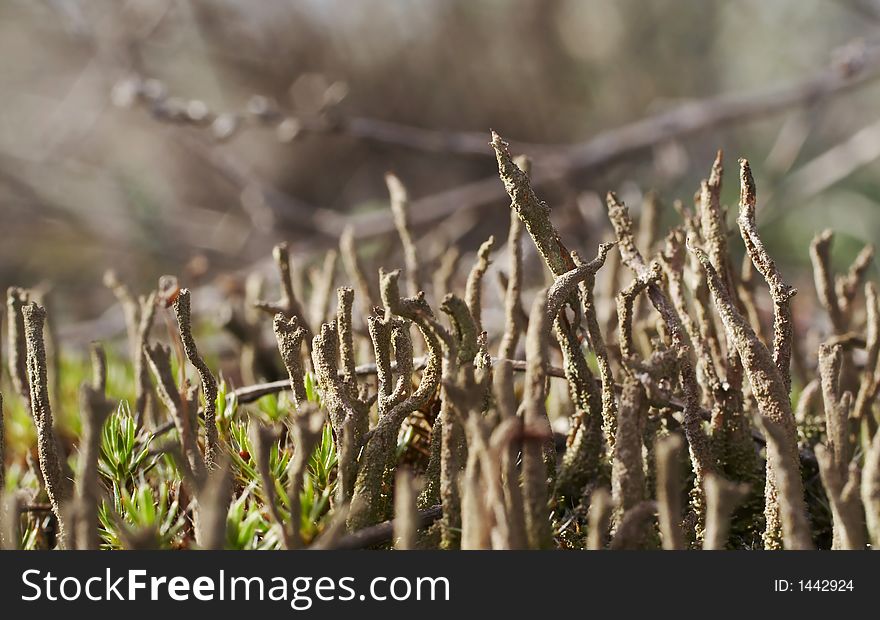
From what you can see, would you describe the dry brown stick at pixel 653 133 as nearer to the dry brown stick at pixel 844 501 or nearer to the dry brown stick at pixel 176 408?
the dry brown stick at pixel 176 408

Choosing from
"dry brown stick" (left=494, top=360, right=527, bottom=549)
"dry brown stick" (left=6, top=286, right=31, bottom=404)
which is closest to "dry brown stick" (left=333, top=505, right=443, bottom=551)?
"dry brown stick" (left=494, top=360, right=527, bottom=549)

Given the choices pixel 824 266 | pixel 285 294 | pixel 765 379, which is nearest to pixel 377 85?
pixel 285 294

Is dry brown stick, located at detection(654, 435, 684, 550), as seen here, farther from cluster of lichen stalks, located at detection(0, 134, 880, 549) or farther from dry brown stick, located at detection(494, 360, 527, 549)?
dry brown stick, located at detection(494, 360, 527, 549)

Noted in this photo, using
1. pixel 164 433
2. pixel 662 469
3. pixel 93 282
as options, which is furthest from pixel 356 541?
pixel 93 282

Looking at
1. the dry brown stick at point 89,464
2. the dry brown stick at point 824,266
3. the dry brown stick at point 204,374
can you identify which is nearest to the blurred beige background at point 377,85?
the dry brown stick at point 824,266

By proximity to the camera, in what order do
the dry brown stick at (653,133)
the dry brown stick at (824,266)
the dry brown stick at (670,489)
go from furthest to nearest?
1. the dry brown stick at (653,133)
2. the dry brown stick at (824,266)
3. the dry brown stick at (670,489)

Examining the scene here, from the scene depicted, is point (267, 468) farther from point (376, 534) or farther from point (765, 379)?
point (765, 379)

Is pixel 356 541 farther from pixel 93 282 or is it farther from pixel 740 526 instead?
pixel 93 282

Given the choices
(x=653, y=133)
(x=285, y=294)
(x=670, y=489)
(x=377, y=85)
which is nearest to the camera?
(x=670, y=489)
